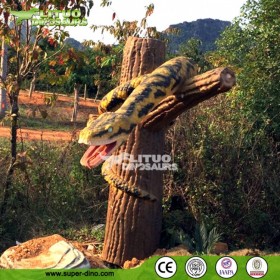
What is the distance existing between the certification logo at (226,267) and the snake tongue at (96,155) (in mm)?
1197

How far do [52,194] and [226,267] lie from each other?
4302 mm

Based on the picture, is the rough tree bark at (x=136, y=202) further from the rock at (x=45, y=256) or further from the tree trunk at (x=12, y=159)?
the tree trunk at (x=12, y=159)

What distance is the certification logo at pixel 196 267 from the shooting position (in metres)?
4.01

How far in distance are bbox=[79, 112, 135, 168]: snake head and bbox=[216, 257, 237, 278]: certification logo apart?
3.93ft

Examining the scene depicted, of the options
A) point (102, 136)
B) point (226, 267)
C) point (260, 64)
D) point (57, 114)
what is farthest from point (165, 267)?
point (57, 114)

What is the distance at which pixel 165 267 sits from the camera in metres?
4.04

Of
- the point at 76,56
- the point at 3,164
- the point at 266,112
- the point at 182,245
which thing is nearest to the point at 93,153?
the point at 182,245

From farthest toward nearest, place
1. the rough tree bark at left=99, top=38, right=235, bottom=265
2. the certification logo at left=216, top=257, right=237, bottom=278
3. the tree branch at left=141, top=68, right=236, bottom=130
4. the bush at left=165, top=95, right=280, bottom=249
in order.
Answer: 1. the bush at left=165, top=95, right=280, bottom=249
2. the rough tree bark at left=99, top=38, right=235, bottom=265
3. the tree branch at left=141, top=68, right=236, bottom=130
4. the certification logo at left=216, top=257, right=237, bottom=278

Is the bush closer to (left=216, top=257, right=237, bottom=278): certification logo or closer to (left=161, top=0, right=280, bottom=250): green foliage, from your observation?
(left=161, top=0, right=280, bottom=250): green foliage

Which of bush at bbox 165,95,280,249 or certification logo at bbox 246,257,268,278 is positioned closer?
certification logo at bbox 246,257,268,278

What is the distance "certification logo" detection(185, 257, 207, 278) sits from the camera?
4008 mm

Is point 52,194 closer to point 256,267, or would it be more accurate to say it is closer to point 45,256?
point 45,256

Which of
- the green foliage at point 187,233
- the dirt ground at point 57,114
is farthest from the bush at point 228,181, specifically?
the dirt ground at point 57,114

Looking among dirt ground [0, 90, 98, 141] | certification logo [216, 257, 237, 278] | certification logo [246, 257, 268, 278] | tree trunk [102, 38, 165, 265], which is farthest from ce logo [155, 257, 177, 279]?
dirt ground [0, 90, 98, 141]
